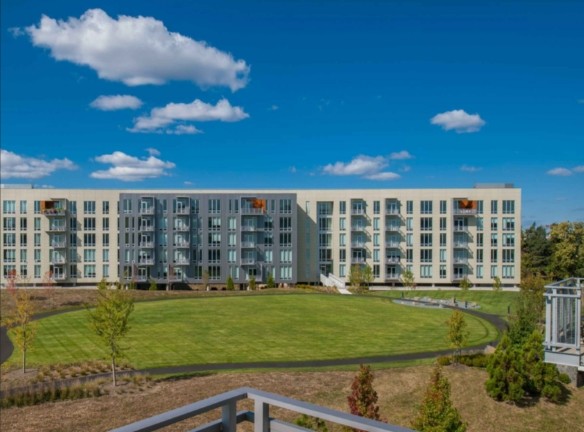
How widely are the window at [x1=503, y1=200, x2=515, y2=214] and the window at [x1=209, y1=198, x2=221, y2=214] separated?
4138 centimetres

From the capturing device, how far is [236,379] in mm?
21531

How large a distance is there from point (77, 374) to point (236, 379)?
8.94 meters

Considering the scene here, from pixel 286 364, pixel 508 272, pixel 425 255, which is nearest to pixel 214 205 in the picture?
pixel 425 255

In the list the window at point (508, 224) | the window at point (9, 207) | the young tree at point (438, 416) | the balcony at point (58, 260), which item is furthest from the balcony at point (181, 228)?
the young tree at point (438, 416)

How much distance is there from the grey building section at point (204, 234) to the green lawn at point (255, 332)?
17.6m

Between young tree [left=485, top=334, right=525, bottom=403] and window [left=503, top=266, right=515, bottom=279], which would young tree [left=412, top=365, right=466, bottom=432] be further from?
window [left=503, top=266, right=515, bottom=279]

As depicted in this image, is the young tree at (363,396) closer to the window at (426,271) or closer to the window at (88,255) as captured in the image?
the window at (426,271)

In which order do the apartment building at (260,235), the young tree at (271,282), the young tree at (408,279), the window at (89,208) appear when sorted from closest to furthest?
1. the young tree at (408,279)
2. the young tree at (271,282)
3. the apartment building at (260,235)
4. the window at (89,208)

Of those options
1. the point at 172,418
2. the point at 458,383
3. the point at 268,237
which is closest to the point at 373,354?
the point at 458,383

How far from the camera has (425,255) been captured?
236 ft

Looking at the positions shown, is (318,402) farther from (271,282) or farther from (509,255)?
(509,255)

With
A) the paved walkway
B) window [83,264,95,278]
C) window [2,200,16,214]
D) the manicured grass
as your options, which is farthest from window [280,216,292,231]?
the paved walkway

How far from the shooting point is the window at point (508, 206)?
71181mm

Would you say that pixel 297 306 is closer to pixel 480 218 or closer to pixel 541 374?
pixel 541 374
